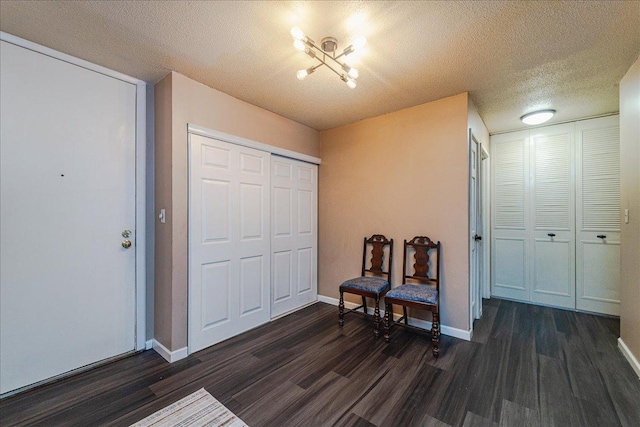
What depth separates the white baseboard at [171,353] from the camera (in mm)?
2201

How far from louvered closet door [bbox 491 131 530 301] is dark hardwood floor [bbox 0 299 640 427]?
3.38ft

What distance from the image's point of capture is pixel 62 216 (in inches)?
78.9

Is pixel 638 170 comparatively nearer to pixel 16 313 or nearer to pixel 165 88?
pixel 165 88

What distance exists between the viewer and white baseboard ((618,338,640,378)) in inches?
77.9

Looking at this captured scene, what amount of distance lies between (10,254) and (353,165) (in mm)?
3228

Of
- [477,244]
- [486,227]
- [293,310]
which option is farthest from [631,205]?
[293,310]

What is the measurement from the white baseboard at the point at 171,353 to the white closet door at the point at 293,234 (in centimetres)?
104

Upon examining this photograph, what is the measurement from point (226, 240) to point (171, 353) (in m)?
1.06

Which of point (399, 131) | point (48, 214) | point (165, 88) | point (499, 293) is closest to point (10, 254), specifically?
point (48, 214)

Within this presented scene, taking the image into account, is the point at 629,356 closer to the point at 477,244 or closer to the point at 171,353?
the point at 477,244

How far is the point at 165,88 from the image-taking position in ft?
7.62

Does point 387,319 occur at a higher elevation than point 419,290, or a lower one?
lower

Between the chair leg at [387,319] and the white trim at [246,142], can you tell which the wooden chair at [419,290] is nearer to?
the chair leg at [387,319]

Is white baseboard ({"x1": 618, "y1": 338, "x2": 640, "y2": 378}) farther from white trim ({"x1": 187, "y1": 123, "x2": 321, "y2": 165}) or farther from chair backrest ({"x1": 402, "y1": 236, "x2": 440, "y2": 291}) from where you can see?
white trim ({"x1": 187, "y1": 123, "x2": 321, "y2": 165})
